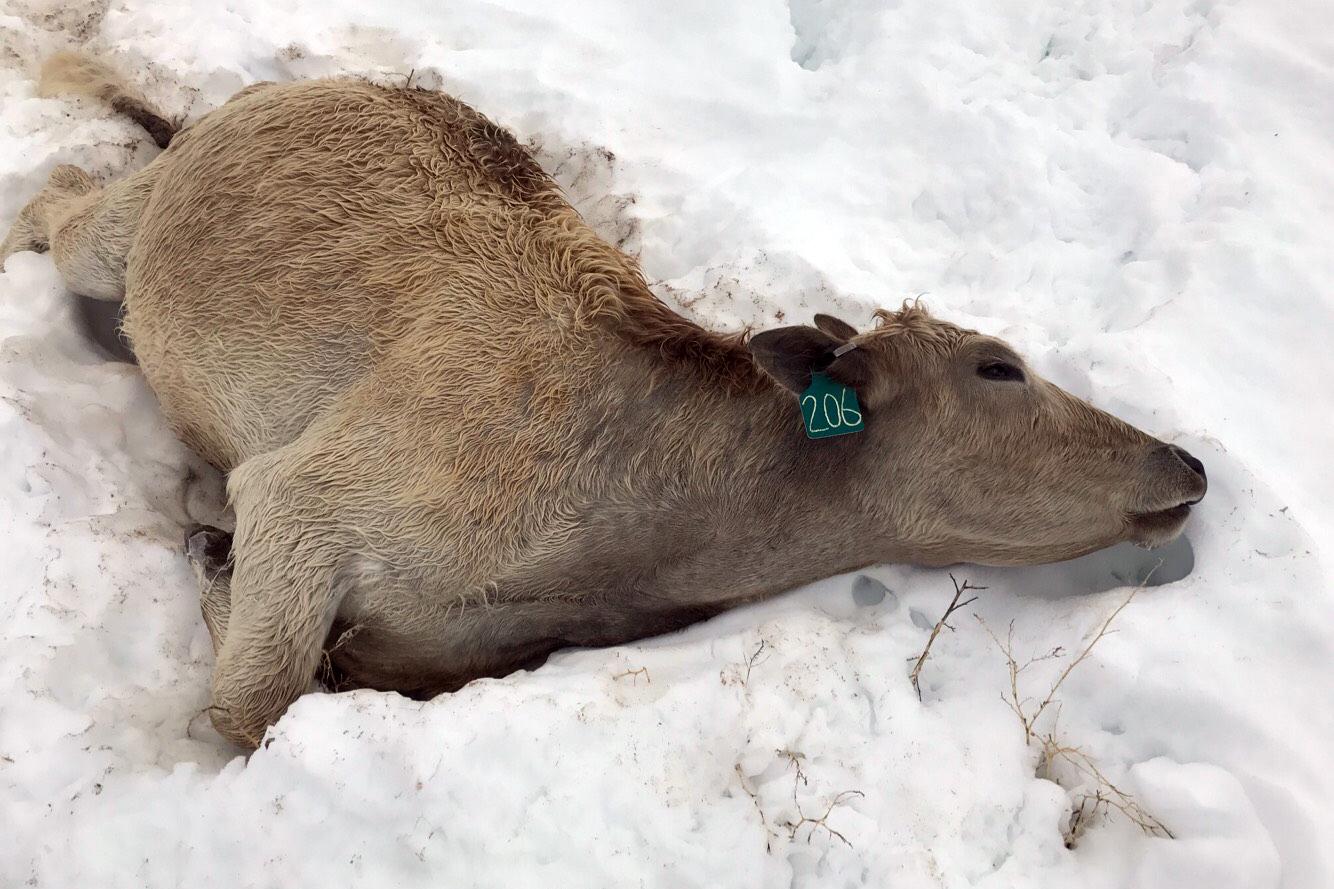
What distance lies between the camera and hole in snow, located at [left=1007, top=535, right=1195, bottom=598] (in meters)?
3.79

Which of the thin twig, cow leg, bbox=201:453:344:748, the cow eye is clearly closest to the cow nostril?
the cow eye

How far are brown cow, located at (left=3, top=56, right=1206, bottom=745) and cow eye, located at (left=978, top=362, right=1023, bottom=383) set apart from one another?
25mm

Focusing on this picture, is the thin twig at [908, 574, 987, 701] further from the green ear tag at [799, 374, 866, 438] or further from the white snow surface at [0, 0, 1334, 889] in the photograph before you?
the green ear tag at [799, 374, 866, 438]

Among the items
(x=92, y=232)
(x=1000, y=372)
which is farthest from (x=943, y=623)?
(x=92, y=232)

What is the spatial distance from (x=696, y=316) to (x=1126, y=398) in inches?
85.4

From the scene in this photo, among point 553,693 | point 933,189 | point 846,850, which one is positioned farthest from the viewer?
point 933,189

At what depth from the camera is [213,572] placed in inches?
159

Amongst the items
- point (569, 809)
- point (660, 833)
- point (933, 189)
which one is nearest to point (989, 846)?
point (660, 833)

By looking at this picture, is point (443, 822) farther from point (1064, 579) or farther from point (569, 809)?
point (1064, 579)

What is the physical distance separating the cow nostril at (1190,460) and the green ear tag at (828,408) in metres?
1.28

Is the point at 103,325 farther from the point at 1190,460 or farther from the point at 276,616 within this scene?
the point at 1190,460

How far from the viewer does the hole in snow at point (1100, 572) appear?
12.4 feet

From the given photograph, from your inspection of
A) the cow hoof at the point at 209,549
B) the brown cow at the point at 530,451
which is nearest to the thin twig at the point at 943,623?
the brown cow at the point at 530,451

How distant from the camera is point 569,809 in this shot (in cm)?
299
